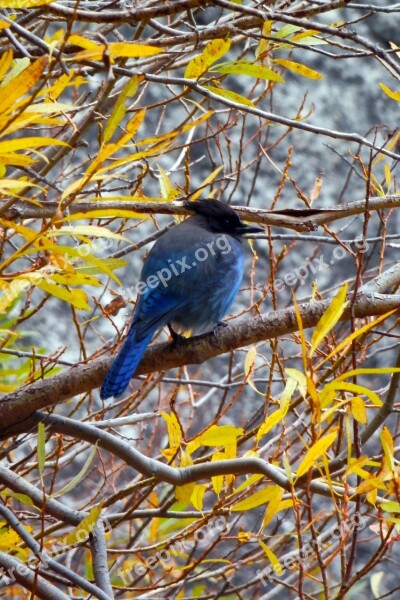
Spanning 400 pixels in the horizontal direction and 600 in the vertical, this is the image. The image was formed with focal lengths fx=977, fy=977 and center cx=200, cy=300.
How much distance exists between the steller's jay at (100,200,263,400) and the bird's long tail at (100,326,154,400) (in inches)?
10.4

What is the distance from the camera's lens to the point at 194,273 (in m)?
2.92

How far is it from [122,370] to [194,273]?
860 millimetres

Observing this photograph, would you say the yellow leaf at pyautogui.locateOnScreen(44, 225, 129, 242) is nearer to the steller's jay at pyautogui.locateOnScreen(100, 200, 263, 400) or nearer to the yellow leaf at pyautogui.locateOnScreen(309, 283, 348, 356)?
the yellow leaf at pyautogui.locateOnScreen(309, 283, 348, 356)

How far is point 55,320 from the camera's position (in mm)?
4367

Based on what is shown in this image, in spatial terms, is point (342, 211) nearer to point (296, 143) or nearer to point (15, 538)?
point (15, 538)

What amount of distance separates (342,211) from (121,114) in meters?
0.64

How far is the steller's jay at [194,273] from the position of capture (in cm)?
274

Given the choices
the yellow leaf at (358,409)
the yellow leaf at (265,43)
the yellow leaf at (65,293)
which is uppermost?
the yellow leaf at (265,43)

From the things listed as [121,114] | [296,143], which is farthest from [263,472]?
[296,143]

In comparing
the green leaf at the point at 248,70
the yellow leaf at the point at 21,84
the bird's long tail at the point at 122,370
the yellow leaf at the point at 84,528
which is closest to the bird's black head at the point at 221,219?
the bird's long tail at the point at 122,370

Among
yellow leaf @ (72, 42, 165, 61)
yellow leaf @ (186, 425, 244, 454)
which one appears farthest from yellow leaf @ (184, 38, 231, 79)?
yellow leaf @ (186, 425, 244, 454)

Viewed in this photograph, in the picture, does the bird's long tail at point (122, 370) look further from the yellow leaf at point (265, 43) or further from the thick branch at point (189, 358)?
the yellow leaf at point (265, 43)

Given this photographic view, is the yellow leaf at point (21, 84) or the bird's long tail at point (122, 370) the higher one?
the bird's long tail at point (122, 370)

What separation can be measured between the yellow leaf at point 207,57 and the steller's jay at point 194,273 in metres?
0.83
